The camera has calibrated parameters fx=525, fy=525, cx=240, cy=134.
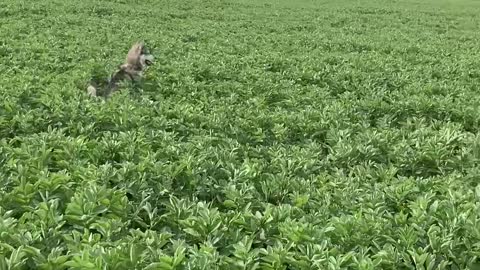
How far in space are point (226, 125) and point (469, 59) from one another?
10785 mm

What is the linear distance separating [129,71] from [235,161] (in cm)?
644

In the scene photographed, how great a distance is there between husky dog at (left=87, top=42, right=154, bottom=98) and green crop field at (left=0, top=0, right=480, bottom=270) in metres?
0.37

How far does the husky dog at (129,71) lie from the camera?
Result: 10.8 meters

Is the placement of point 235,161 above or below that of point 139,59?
above

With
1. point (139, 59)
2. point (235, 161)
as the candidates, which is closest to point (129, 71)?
point (139, 59)

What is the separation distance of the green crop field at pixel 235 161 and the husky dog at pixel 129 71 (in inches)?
14.4

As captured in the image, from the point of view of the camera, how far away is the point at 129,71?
453 inches

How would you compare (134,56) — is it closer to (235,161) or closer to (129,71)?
(129,71)

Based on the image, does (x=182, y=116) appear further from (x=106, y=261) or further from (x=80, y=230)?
(x=106, y=261)

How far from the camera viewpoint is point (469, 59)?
1548 cm

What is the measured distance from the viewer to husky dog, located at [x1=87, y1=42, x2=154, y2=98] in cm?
1076

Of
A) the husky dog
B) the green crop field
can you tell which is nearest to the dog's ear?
the husky dog

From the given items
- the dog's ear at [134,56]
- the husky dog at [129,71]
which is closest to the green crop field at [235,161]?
the husky dog at [129,71]

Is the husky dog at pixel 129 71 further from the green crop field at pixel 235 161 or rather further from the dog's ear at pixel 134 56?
the green crop field at pixel 235 161
